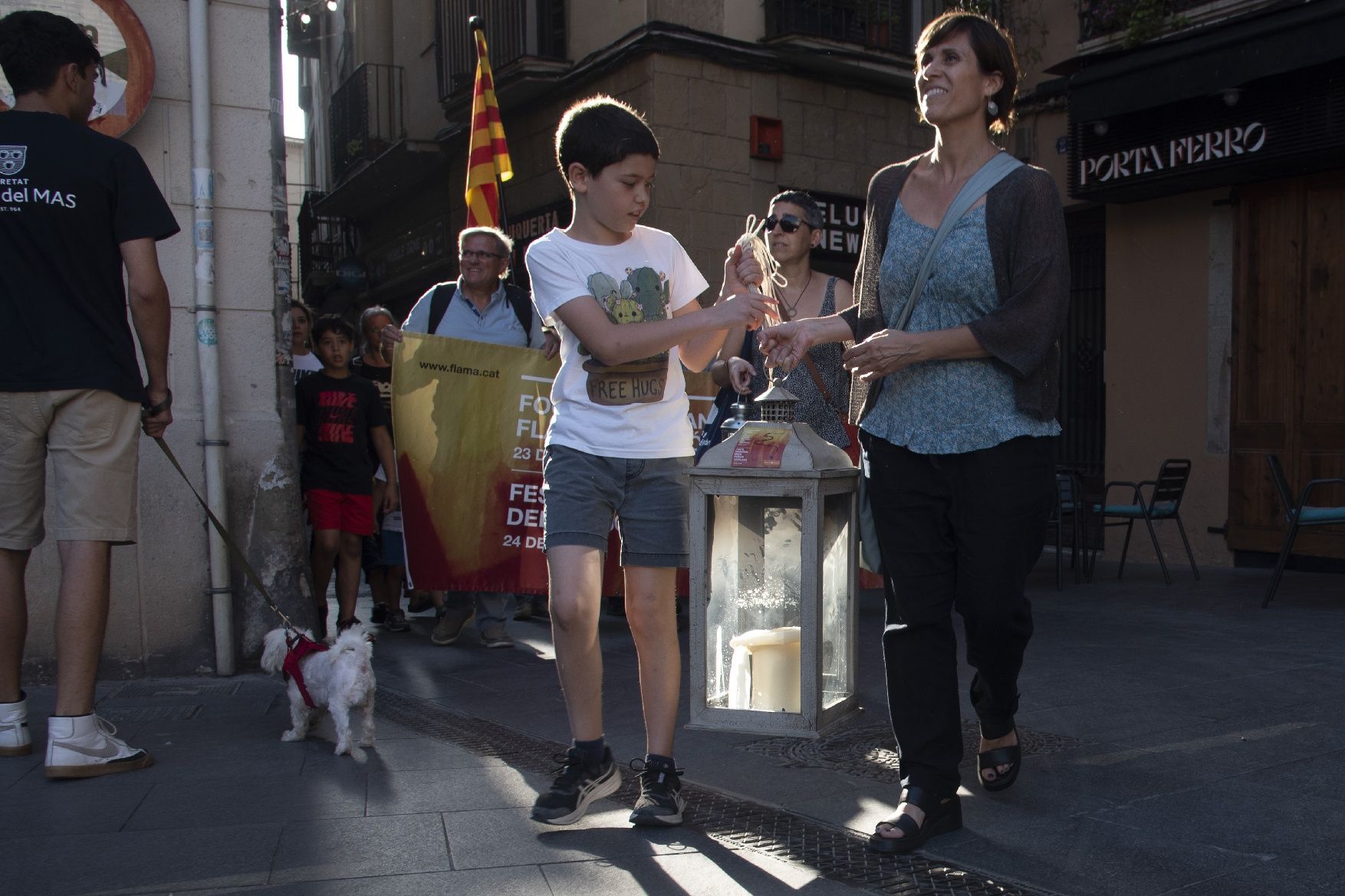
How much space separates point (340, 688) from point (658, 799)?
1.40 metres

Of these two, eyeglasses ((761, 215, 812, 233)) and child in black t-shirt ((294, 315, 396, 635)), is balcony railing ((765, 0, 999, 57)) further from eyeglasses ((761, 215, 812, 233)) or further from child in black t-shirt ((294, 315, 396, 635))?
eyeglasses ((761, 215, 812, 233))

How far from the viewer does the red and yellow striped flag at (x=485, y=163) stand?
835cm

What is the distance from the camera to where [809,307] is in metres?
4.93

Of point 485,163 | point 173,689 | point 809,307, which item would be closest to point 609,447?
point 809,307

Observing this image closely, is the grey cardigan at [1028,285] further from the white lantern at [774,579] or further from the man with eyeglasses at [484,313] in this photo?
the man with eyeglasses at [484,313]

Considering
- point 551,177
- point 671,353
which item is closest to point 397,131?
point 551,177

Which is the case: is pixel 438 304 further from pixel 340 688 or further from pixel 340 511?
pixel 340 688

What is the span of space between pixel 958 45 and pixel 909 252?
1.74ft

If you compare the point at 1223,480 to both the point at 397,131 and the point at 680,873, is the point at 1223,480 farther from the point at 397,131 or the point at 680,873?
the point at 397,131

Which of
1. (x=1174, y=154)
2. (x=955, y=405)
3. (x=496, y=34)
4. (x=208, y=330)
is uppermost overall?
(x=496, y=34)

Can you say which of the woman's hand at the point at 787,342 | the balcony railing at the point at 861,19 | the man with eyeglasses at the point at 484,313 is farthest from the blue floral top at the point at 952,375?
the balcony railing at the point at 861,19

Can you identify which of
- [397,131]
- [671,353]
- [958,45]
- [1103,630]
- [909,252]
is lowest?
[1103,630]

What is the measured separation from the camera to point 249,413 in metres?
5.91

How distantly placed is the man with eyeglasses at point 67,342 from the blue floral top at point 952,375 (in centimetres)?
244
